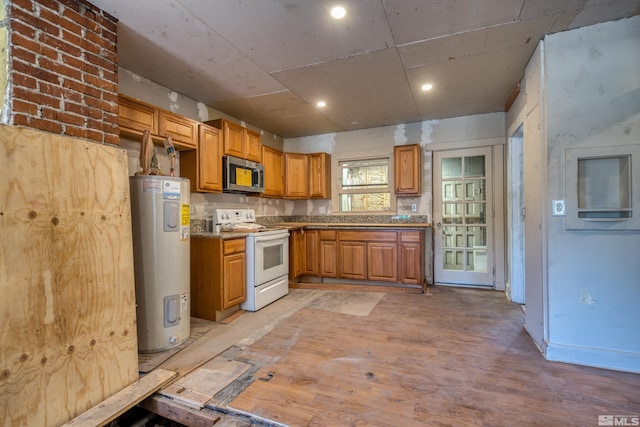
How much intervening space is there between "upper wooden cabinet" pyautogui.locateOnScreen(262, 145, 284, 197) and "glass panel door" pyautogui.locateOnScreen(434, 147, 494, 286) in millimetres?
2391

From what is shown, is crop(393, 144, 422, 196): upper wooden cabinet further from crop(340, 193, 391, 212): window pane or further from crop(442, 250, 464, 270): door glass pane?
crop(442, 250, 464, 270): door glass pane

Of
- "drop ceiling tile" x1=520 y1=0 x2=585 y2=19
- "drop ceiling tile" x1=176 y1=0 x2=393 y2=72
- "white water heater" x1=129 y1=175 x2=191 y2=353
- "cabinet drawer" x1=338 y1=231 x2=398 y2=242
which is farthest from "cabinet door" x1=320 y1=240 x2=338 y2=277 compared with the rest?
Answer: "drop ceiling tile" x1=520 y1=0 x2=585 y2=19

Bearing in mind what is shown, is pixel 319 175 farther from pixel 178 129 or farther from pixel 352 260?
pixel 178 129

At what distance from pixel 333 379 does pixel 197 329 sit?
4.86ft

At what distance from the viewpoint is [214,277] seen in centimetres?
297

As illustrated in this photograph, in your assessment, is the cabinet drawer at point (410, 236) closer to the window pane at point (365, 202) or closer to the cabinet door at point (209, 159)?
the window pane at point (365, 202)

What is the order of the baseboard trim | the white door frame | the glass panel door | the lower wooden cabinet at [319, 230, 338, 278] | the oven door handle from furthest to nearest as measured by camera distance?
the lower wooden cabinet at [319, 230, 338, 278] → the glass panel door → the white door frame → the oven door handle → the baseboard trim

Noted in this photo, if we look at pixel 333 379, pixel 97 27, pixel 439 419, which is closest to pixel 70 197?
pixel 97 27

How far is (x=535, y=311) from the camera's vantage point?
247cm

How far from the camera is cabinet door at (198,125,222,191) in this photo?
3260mm

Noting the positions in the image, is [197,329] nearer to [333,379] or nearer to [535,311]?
[333,379]

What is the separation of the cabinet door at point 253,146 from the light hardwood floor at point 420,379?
221 cm

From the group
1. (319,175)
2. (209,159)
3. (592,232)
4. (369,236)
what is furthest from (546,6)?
(319,175)

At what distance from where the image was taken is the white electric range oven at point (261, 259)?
10.8 ft
